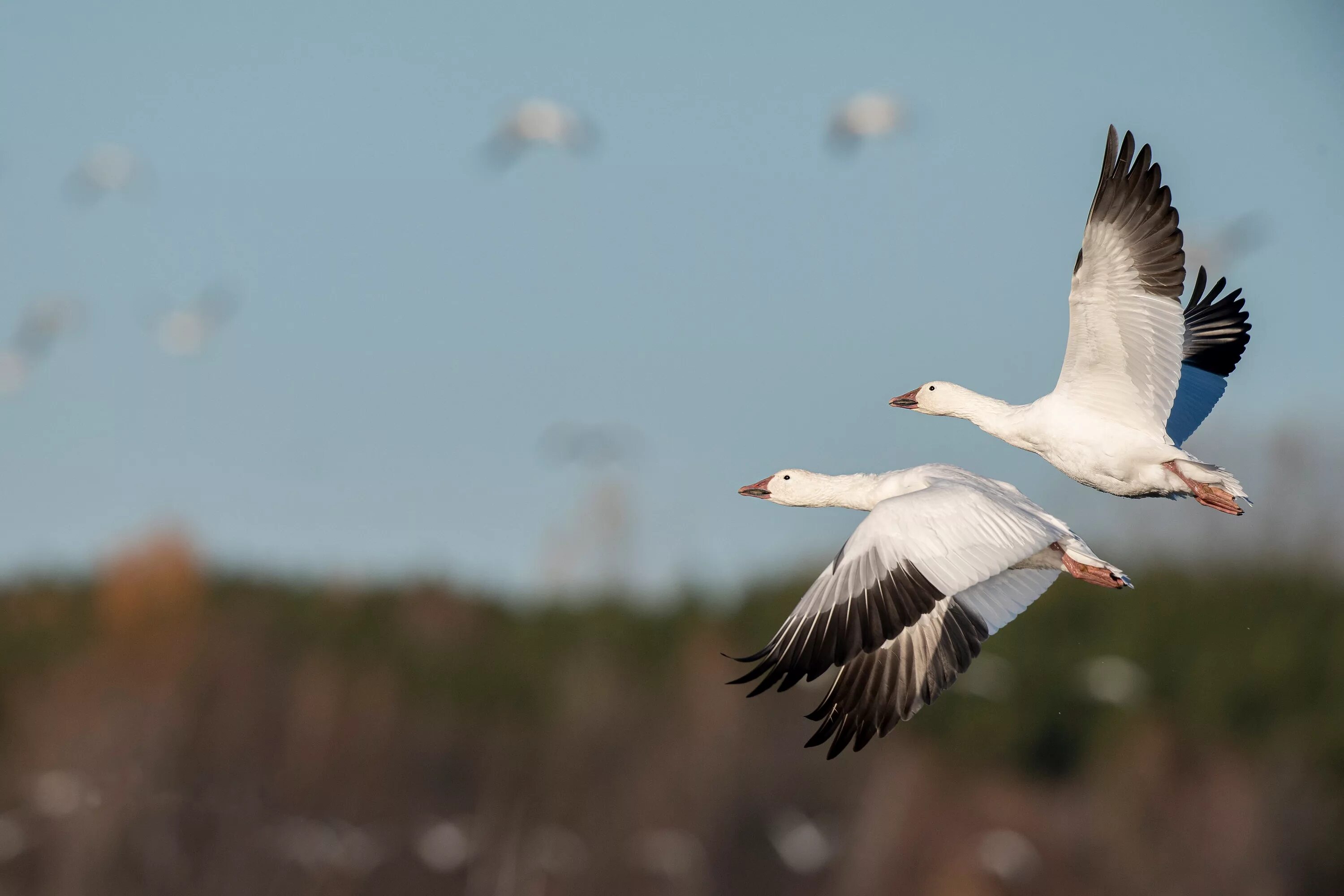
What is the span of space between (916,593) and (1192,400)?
429 centimetres

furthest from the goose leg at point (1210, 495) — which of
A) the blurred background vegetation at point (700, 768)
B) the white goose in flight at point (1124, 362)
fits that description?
the blurred background vegetation at point (700, 768)

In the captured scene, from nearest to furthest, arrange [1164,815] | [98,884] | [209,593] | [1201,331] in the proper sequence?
1. [1201,331]
2. [1164,815]
3. [98,884]
4. [209,593]

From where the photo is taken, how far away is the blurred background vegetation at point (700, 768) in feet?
164

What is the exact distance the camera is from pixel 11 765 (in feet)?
188

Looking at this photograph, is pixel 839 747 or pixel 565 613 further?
pixel 565 613

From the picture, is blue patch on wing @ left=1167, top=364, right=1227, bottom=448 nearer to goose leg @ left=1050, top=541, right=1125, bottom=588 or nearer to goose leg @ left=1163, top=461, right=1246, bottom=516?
goose leg @ left=1163, top=461, right=1246, bottom=516

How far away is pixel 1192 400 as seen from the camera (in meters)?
13.0

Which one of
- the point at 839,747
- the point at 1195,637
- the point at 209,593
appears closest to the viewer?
the point at 839,747

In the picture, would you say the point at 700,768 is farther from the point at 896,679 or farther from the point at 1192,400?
the point at 896,679

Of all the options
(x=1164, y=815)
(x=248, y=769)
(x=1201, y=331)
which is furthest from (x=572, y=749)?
(x=1201, y=331)

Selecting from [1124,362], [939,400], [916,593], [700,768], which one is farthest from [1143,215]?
[700,768]

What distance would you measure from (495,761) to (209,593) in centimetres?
1501

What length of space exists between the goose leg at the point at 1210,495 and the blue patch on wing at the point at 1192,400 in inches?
53.9

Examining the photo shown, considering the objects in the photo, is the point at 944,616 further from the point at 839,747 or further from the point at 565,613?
the point at 565,613
